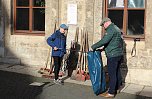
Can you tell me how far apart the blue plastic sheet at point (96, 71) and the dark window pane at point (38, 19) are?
11.1 ft

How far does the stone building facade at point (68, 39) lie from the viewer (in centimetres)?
1004

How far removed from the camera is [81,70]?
10.6 m

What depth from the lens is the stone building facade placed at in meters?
10.0

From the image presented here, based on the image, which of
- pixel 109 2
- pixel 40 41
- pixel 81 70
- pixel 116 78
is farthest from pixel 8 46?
pixel 116 78

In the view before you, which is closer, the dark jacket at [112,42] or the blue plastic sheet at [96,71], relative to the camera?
the dark jacket at [112,42]

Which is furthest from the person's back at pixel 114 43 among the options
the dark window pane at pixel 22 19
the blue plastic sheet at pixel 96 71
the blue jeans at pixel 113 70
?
the dark window pane at pixel 22 19

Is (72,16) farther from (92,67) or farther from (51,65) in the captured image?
(92,67)

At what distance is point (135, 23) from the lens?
410 inches

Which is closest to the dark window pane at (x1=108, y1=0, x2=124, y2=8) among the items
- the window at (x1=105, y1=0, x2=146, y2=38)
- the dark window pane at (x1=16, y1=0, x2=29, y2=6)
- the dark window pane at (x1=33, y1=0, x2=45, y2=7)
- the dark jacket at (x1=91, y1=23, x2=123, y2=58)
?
the window at (x1=105, y1=0, x2=146, y2=38)

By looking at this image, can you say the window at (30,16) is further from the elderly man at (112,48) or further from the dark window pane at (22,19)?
the elderly man at (112,48)

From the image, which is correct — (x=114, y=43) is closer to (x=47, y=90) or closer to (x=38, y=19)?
(x=47, y=90)

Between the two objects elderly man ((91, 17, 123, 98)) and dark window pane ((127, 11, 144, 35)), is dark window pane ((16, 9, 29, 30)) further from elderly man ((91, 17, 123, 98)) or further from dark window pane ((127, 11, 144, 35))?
elderly man ((91, 17, 123, 98))

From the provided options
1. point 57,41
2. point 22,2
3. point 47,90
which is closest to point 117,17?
point 57,41

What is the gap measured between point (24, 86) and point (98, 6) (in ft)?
10.0
